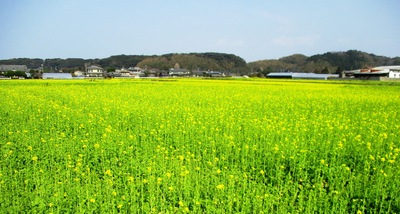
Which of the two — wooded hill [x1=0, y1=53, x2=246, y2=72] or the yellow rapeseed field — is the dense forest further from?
the yellow rapeseed field

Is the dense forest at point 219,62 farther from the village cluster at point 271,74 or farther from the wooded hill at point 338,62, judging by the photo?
the village cluster at point 271,74

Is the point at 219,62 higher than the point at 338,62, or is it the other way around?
the point at 219,62

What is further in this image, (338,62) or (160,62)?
(160,62)

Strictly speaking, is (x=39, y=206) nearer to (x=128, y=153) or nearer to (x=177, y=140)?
(x=128, y=153)

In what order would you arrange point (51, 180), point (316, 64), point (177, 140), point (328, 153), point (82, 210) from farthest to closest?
point (316, 64) → point (177, 140) → point (328, 153) → point (51, 180) → point (82, 210)

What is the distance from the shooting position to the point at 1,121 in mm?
11406

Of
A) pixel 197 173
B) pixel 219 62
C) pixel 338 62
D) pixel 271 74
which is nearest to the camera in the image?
pixel 197 173

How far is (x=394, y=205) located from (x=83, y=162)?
20.7ft

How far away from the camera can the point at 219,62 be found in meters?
181

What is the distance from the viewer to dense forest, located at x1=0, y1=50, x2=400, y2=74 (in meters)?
156

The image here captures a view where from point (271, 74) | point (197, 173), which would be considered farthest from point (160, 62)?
point (197, 173)

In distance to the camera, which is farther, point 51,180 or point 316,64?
→ point 316,64

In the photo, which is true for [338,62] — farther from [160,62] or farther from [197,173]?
[197,173]

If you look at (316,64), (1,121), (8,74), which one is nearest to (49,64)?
(8,74)
